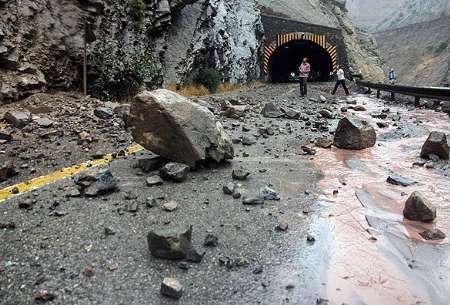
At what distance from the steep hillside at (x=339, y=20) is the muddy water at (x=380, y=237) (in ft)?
114

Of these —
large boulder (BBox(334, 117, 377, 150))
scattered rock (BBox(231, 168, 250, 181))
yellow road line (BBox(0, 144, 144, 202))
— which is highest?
large boulder (BBox(334, 117, 377, 150))

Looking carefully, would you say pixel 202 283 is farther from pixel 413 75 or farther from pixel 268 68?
pixel 413 75

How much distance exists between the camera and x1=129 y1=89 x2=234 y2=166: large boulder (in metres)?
5.18

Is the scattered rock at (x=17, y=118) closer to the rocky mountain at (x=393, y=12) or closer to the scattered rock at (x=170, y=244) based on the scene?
the scattered rock at (x=170, y=244)

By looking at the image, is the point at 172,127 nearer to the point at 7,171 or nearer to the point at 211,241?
the point at 211,241

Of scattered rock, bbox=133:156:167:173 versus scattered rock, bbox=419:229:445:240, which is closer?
scattered rock, bbox=419:229:445:240

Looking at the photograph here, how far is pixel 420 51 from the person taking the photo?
7381 centimetres

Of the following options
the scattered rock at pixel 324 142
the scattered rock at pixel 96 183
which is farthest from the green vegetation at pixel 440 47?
the scattered rock at pixel 96 183

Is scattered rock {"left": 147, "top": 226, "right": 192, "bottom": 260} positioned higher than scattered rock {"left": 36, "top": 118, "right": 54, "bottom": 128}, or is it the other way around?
scattered rock {"left": 36, "top": 118, "right": 54, "bottom": 128}

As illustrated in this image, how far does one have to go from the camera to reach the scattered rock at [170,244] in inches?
130

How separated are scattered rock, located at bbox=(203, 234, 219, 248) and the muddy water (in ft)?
3.08

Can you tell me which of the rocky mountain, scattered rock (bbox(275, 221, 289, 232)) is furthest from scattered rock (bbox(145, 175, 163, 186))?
the rocky mountain

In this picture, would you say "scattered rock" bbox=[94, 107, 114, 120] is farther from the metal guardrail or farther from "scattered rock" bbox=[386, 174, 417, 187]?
the metal guardrail

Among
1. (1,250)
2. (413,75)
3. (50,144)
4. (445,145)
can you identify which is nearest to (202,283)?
(1,250)
